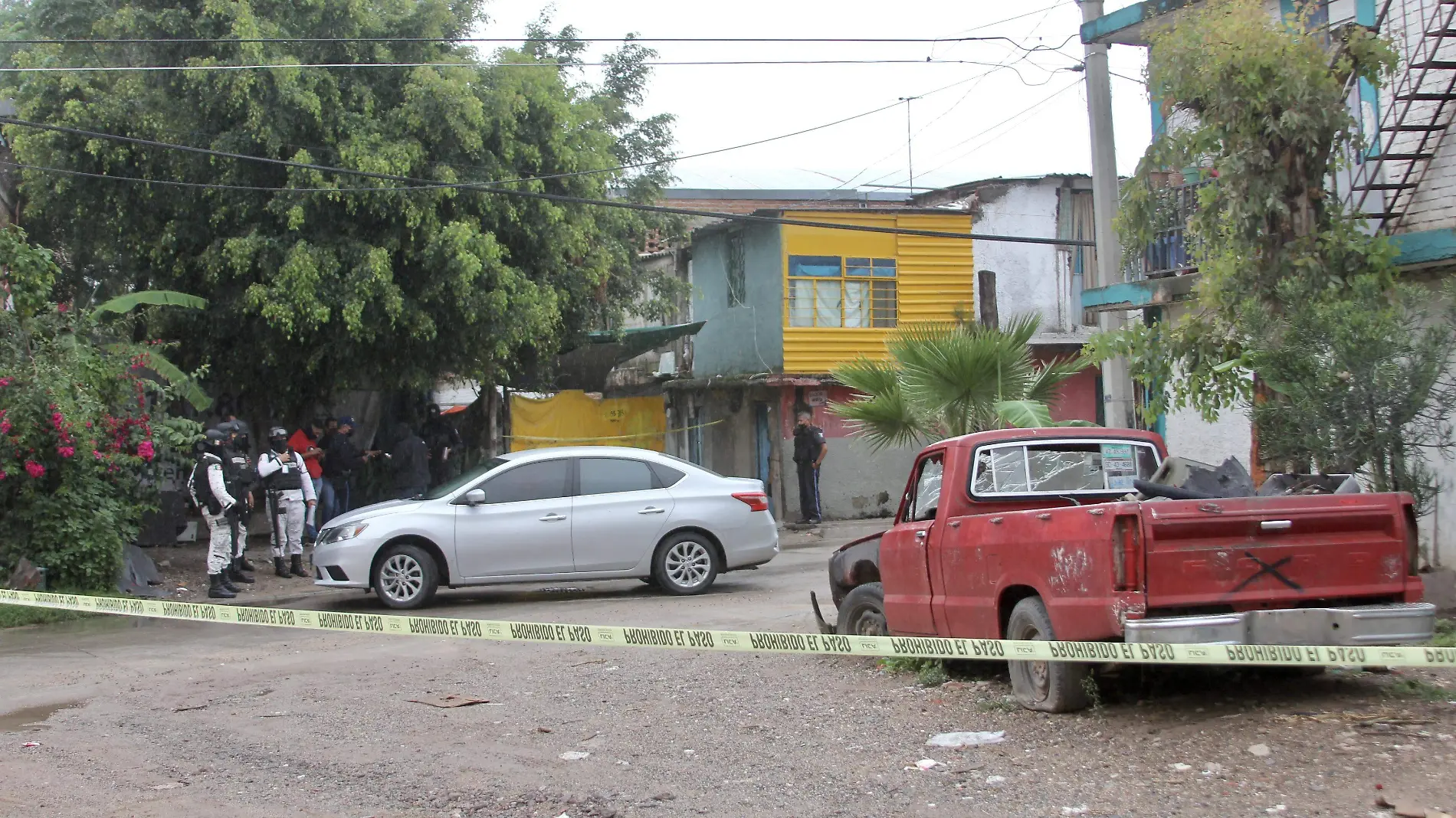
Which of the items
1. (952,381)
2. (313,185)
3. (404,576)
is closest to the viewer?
(952,381)

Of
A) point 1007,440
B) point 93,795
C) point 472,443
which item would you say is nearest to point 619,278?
point 472,443

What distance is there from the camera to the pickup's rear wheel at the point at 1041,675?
6797mm

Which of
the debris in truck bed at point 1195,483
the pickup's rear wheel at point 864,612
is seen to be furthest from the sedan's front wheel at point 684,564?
the debris in truck bed at point 1195,483

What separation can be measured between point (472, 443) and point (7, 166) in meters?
8.95

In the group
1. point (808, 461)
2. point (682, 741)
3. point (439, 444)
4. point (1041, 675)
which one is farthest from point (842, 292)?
point (682, 741)

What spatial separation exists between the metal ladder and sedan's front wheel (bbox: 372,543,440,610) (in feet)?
29.7

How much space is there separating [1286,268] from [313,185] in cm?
1138

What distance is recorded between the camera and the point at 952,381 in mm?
12320

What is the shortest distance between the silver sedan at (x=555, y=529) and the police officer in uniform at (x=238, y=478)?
4.78 feet

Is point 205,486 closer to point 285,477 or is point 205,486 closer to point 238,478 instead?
point 238,478

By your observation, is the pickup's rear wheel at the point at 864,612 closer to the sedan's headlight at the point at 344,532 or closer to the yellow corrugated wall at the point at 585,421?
the sedan's headlight at the point at 344,532

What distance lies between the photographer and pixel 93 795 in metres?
6.18

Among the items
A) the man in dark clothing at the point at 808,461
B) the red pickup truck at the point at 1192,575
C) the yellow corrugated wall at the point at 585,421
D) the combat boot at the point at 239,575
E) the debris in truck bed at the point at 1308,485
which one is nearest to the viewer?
the red pickup truck at the point at 1192,575

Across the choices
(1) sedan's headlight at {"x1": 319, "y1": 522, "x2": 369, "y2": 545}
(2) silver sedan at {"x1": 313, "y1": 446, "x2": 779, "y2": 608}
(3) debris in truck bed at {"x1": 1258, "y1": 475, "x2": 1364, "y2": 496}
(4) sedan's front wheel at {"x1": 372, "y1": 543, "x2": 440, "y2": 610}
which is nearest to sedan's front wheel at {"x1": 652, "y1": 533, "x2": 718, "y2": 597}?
(2) silver sedan at {"x1": 313, "y1": 446, "x2": 779, "y2": 608}
